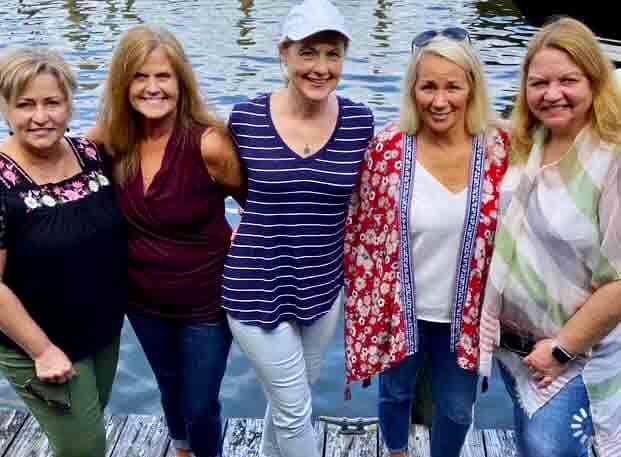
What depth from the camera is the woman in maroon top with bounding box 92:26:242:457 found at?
274cm

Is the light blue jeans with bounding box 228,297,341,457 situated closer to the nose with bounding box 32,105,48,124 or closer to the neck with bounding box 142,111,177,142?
the neck with bounding box 142,111,177,142

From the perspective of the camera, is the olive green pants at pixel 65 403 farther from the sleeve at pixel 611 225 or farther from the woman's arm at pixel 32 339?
the sleeve at pixel 611 225

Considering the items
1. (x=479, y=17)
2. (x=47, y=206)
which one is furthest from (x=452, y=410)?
(x=479, y=17)

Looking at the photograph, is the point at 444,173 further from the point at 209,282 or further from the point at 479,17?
the point at 479,17

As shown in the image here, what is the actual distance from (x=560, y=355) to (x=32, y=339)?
1.64 m

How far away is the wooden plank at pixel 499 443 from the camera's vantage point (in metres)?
3.63

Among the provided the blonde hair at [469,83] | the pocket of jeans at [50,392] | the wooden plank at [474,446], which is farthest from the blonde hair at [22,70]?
the wooden plank at [474,446]

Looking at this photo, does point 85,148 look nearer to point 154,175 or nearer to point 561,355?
point 154,175

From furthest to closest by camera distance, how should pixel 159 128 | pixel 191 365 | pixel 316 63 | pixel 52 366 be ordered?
pixel 191 365 < pixel 159 128 < pixel 316 63 < pixel 52 366

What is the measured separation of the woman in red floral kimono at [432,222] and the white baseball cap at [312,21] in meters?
0.32

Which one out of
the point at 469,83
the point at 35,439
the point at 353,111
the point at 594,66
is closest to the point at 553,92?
the point at 594,66

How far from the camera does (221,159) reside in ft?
9.02

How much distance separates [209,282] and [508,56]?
1162 centimetres

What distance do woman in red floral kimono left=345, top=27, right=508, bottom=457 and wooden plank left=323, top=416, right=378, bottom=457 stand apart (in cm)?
78
